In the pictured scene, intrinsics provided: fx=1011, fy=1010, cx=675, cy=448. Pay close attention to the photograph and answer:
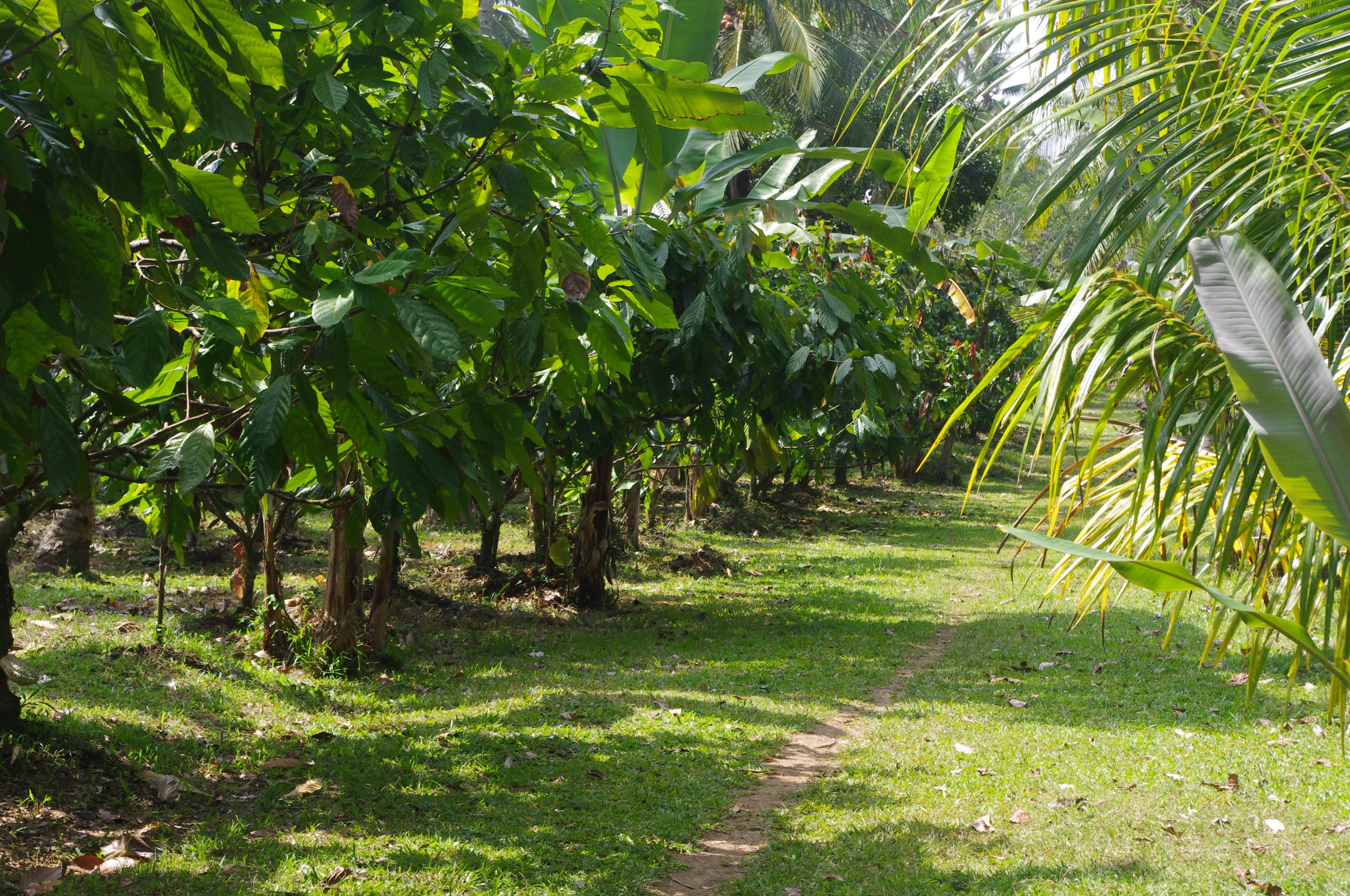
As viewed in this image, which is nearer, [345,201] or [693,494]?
[345,201]

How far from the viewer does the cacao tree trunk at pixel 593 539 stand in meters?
9.52

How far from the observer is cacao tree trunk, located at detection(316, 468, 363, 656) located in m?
6.80

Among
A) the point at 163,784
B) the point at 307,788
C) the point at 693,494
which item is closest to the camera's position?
the point at 163,784

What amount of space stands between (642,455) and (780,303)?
3477mm

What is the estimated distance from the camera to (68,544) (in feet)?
28.3

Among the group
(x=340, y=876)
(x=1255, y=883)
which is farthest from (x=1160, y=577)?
(x=340, y=876)

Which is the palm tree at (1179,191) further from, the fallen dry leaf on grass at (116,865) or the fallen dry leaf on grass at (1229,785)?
the fallen dry leaf on grass at (116,865)

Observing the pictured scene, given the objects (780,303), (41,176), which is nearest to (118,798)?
(41,176)

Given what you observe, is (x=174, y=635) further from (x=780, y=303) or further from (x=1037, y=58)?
(x=1037, y=58)

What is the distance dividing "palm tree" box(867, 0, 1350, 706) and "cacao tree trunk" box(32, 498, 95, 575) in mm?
8308

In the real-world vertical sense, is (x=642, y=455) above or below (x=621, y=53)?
below

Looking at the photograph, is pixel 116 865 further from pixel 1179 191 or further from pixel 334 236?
pixel 1179 191

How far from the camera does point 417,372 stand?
9.77ft

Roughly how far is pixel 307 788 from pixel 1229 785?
453 centimetres
